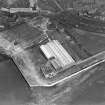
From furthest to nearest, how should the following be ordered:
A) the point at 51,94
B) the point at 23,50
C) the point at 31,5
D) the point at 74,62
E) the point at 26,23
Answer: the point at 31,5
the point at 26,23
the point at 23,50
the point at 74,62
the point at 51,94

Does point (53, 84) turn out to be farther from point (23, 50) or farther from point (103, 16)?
point (103, 16)

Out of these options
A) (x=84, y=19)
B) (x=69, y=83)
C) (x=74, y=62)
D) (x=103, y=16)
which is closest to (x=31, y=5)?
(x=84, y=19)

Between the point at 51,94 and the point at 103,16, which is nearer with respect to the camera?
the point at 51,94

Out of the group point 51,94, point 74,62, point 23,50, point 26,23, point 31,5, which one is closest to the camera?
point 51,94

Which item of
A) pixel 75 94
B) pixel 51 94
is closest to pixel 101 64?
pixel 75 94

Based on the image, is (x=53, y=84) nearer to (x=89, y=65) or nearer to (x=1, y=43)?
(x=89, y=65)

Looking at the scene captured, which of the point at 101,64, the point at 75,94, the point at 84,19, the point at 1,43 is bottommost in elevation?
the point at 75,94

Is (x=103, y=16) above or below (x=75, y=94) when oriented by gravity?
above
